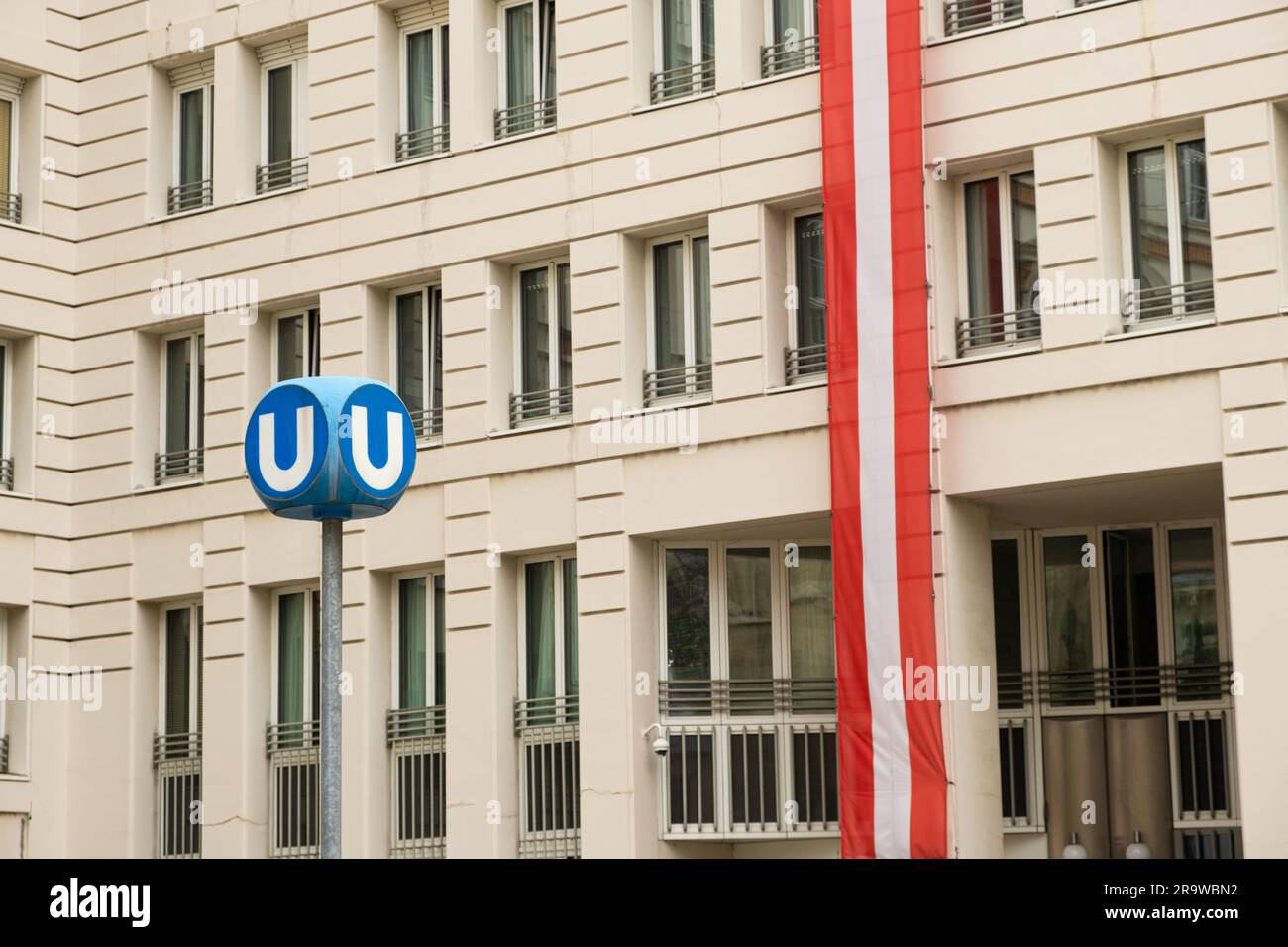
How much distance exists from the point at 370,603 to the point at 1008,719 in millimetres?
8623

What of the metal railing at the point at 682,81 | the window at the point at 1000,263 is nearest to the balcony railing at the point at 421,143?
the metal railing at the point at 682,81

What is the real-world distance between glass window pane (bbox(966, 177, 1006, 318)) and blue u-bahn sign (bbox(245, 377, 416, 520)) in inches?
555

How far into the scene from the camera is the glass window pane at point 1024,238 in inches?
945

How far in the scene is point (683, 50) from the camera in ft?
88.7

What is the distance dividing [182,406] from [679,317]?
8.65m

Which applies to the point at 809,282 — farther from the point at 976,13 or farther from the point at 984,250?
the point at 976,13

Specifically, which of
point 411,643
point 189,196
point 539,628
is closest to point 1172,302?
point 539,628

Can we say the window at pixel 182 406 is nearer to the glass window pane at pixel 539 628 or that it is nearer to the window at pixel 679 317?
the glass window pane at pixel 539 628

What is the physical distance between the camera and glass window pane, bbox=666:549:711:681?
2622 cm

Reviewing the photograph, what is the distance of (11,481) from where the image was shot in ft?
102

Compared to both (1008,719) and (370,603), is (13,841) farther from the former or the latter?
(1008,719)

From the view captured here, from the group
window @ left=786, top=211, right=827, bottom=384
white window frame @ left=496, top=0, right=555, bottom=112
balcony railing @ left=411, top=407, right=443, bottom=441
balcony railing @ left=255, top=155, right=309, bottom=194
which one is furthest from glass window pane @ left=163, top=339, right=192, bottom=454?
window @ left=786, top=211, right=827, bottom=384

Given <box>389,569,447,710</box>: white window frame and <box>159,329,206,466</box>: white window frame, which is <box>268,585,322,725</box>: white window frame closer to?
<box>389,569,447,710</box>: white window frame
